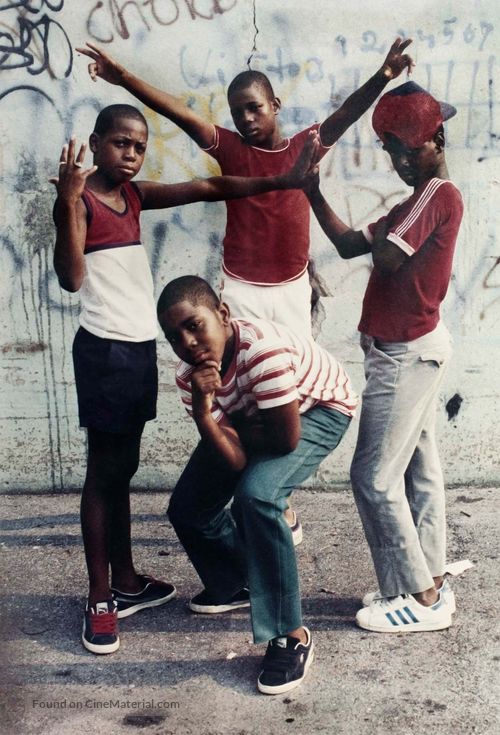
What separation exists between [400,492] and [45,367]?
6.68 feet

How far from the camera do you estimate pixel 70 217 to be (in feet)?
9.96

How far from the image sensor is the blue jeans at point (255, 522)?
2.97 metres

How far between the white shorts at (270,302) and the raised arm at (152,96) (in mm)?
655

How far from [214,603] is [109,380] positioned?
910 mm

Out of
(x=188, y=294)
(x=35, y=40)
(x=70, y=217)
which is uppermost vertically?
(x=35, y=40)

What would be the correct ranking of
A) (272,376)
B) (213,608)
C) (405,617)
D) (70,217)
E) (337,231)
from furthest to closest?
(337,231) < (213,608) < (405,617) < (70,217) < (272,376)

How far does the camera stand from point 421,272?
3197 millimetres

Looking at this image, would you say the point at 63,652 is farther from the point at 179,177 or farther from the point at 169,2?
the point at 169,2

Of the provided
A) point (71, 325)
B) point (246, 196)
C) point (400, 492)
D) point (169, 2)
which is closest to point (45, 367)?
Result: point (71, 325)

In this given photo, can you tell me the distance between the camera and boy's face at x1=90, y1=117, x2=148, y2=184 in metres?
3.26

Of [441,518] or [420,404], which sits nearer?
[420,404]

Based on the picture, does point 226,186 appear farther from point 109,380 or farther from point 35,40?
point 35,40

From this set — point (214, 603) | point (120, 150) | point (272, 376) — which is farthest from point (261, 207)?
point (214, 603)

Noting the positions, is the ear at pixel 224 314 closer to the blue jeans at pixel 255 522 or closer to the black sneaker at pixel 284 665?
the blue jeans at pixel 255 522
